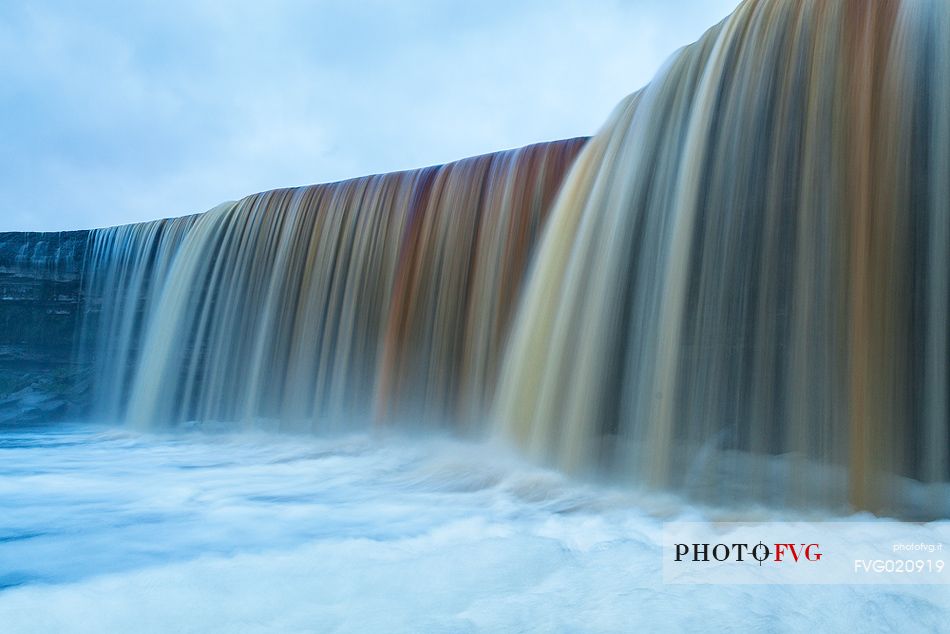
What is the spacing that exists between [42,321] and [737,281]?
11.4 meters

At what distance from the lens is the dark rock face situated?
11078 millimetres

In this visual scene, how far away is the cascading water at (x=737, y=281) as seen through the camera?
11.3 feet

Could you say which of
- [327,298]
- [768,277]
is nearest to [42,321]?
[327,298]

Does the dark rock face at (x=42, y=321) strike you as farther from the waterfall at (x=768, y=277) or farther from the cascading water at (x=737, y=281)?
the waterfall at (x=768, y=277)

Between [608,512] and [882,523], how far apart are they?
1292mm

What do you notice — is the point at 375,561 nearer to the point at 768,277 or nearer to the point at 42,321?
the point at 768,277

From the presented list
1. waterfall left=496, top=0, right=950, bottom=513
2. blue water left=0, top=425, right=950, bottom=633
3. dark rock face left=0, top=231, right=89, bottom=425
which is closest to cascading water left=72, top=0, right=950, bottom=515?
waterfall left=496, top=0, right=950, bottom=513

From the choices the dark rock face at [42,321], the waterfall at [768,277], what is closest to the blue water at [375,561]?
the waterfall at [768,277]

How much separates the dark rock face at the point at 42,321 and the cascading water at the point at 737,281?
6.74 meters

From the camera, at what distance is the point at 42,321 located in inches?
447

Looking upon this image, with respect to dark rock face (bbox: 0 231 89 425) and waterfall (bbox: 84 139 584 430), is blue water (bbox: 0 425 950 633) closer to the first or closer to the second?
waterfall (bbox: 84 139 584 430)

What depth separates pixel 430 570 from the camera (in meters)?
2.78

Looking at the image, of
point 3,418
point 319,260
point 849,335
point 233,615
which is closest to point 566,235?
point 849,335

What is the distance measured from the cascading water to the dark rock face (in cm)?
674
